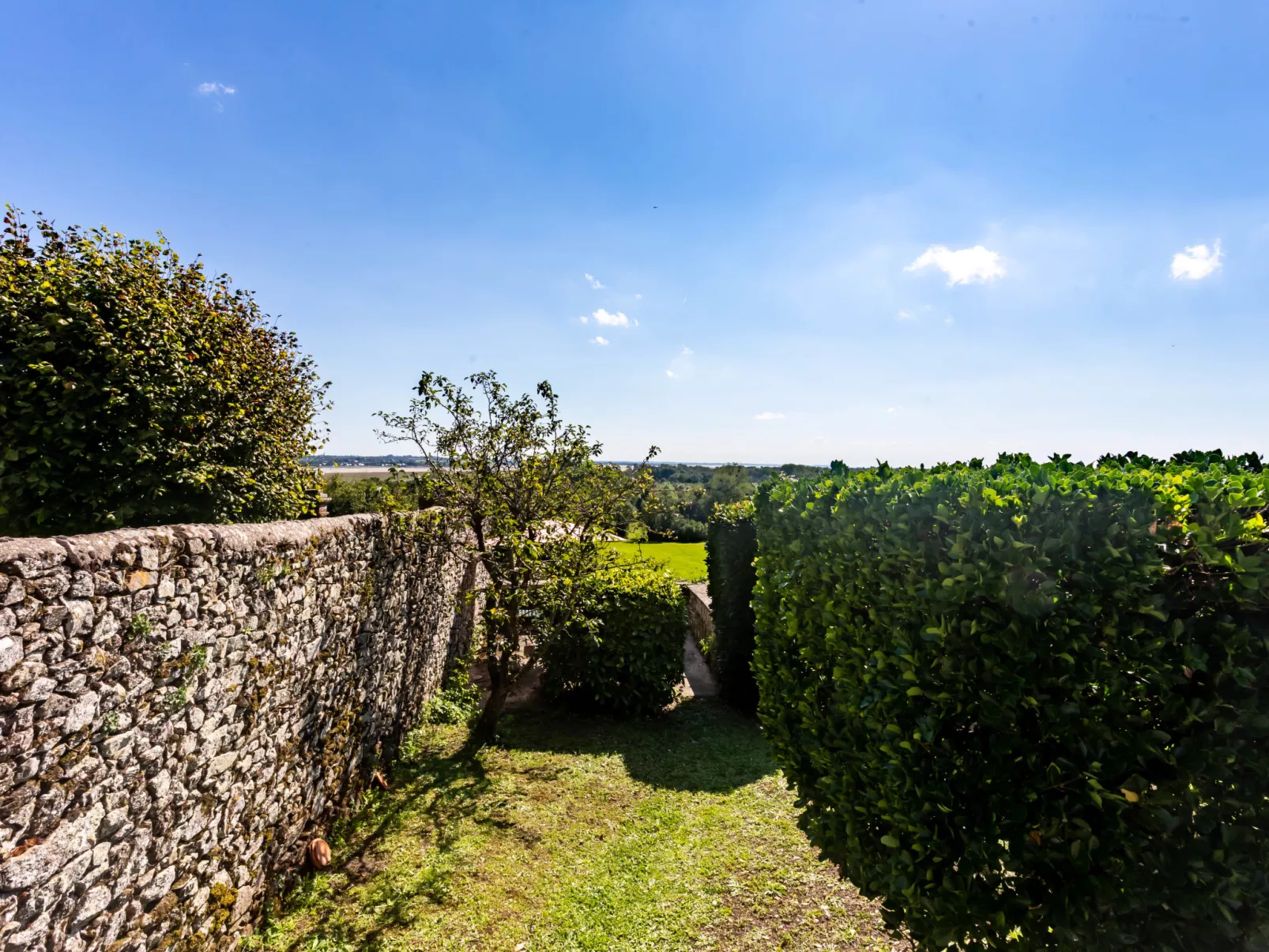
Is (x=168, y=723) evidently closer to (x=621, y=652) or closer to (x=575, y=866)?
(x=575, y=866)

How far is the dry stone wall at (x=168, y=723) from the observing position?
2707 mm

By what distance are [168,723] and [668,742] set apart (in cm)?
699

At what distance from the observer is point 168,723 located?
3578 millimetres

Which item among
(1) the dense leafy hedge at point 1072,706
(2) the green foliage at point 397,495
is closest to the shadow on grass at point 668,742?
(2) the green foliage at point 397,495

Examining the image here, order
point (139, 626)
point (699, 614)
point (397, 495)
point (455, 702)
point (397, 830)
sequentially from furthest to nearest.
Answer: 1. point (699, 614)
2. point (455, 702)
3. point (397, 495)
4. point (397, 830)
5. point (139, 626)

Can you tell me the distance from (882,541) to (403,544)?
649cm

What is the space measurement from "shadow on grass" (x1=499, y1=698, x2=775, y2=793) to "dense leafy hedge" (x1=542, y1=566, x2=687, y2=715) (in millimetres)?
416


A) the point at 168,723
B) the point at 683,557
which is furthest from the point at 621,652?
the point at 683,557

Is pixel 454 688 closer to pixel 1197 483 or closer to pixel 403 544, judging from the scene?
pixel 403 544

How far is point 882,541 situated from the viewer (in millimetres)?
3496

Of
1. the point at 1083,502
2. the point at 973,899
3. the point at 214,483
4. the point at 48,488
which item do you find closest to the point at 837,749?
the point at 973,899

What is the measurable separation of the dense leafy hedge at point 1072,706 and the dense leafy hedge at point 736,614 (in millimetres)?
7376

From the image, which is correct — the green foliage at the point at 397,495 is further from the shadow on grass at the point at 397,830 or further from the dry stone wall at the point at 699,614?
the dry stone wall at the point at 699,614

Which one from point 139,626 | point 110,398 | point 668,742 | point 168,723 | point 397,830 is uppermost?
point 110,398
